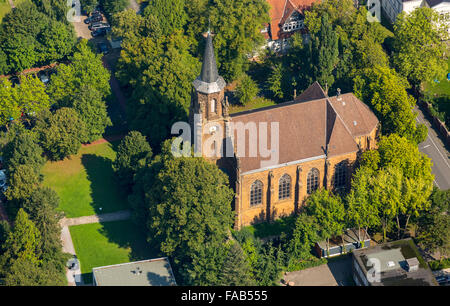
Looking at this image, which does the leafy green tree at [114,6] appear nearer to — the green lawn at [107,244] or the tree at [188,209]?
the green lawn at [107,244]

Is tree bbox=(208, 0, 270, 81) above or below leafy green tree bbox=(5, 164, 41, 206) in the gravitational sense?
above

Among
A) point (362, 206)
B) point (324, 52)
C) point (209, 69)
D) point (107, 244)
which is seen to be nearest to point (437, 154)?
point (324, 52)

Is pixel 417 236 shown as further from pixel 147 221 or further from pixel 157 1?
pixel 157 1

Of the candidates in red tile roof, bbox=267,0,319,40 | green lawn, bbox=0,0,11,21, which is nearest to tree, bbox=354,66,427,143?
red tile roof, bbox=267,0,319,40

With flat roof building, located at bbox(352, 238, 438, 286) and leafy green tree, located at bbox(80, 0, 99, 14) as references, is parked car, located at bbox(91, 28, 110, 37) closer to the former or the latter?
leafy green tree, located at bbox(80, 0, 99, 14)

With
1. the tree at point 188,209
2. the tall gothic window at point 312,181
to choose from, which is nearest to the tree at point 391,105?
the tall gothic window at point 312,181

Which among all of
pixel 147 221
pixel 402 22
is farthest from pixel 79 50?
pixel 402 22
